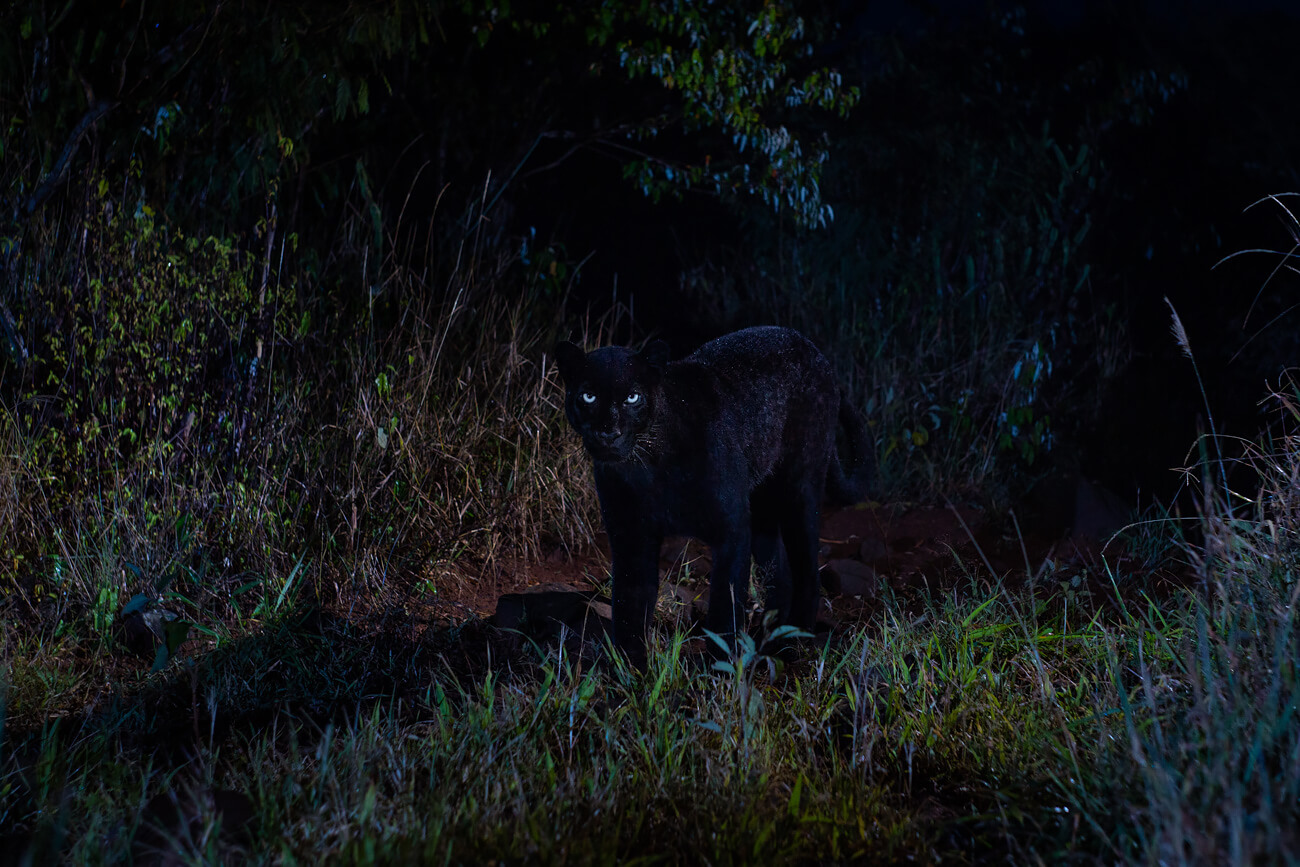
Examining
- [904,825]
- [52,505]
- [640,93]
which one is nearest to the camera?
[904,825]

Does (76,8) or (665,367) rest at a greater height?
(76,8)

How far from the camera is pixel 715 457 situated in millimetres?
3584

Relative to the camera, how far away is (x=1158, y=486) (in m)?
6.14

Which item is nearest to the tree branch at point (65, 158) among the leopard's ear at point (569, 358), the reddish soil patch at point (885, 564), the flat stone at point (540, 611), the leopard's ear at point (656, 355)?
the reddish soil patch at point (885, 564)

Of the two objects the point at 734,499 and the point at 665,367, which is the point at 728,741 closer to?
the point at 734,499

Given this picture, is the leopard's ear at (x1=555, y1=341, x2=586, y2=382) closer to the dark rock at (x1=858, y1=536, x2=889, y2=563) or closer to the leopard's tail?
the leopard's tail

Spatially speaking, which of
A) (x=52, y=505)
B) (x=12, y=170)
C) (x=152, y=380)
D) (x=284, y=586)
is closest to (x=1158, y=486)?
(x=284, y=586)

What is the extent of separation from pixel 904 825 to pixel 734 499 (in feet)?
4.85

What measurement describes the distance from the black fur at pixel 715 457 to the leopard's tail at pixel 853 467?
0.27 metres

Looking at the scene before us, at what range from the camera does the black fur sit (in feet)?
11.0

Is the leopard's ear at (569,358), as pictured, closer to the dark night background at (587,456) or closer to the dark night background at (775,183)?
the dark night background at (587,456)

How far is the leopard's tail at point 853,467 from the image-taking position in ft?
15.2

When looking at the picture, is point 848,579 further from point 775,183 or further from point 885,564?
point 775,183

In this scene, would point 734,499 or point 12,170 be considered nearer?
point 734,499
